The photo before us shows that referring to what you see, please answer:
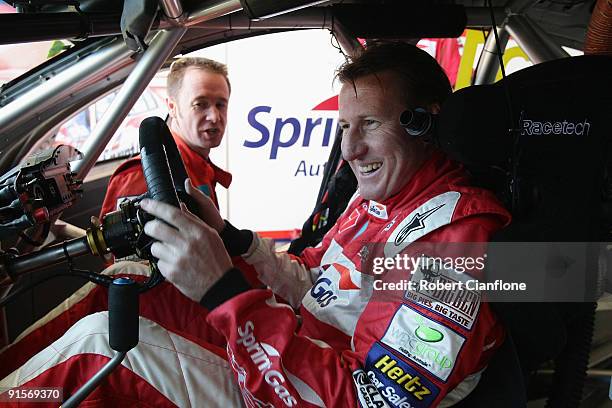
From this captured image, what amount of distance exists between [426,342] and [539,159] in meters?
0.34

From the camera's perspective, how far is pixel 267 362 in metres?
0.83

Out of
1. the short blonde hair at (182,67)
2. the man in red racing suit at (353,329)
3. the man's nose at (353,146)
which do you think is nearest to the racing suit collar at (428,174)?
the man in red racing suit at (353,329)

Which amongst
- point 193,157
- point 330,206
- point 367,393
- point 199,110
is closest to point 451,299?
point 367,393

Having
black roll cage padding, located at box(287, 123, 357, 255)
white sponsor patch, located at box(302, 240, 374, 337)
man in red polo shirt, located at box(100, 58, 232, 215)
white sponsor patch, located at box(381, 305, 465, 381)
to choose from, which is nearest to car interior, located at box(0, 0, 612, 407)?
white sponsor patch, located at box(381, 305, 465, 381)

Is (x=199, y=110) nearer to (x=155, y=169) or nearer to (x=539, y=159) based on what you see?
(x=155, y=169)

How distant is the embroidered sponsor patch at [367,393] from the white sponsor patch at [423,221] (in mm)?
228

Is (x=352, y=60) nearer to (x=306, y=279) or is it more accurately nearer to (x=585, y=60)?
(x=585, y=60)

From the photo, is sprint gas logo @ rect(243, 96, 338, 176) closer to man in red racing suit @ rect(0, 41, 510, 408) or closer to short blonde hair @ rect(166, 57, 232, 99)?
short blonde hair @ rect(166, 57, 232, 99)

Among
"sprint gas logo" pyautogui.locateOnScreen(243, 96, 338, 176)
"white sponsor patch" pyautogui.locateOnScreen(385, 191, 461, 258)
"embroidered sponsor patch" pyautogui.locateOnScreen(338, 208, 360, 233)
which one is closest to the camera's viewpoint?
"white sponsor patch" pyautogui.locateOnScreen(385, 191, 461, 258)

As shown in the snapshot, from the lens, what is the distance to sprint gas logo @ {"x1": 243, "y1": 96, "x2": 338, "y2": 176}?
3635 millimetres

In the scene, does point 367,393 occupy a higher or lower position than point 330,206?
lower

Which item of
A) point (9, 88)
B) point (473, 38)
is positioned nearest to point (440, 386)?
point (9, 88)

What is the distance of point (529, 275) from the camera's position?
2.79 ft

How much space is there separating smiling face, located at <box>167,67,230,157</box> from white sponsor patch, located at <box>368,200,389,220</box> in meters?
0.99
